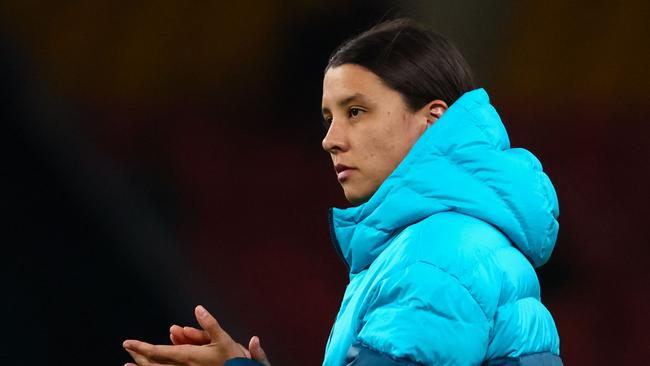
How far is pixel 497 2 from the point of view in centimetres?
292

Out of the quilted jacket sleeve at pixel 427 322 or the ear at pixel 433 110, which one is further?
the ear at pixel 433 110

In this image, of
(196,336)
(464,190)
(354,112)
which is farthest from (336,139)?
(196,336)

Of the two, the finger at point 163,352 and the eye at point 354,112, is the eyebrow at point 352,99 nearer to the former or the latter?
the eye at point 354,112

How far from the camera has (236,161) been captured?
10.1 ft

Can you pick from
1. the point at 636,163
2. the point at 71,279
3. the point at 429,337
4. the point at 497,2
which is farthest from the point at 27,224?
the point at 429,337

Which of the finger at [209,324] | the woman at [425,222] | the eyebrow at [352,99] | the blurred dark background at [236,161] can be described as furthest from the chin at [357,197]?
the blurred dark background at [236,161]

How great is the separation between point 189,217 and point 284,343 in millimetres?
478

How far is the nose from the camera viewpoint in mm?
1122

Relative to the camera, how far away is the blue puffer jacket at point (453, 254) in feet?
3.00

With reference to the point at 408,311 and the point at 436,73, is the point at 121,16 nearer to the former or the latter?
the point at 436,73

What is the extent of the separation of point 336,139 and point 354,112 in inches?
1.4

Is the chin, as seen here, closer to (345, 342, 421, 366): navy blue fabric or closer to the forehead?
the forehead

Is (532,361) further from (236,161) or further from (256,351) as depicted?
(236,161)

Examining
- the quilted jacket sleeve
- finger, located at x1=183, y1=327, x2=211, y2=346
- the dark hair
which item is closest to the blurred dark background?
the dark hair
